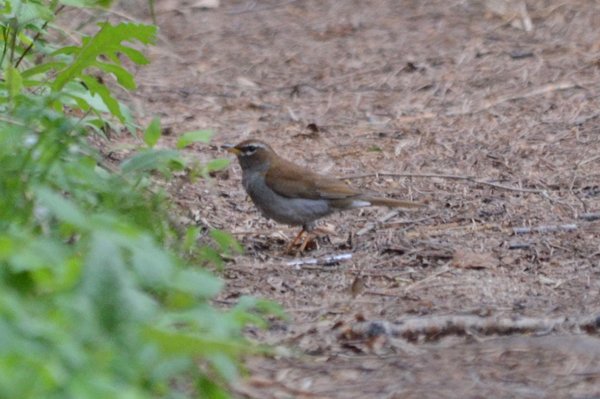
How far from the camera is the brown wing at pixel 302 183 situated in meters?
7.22

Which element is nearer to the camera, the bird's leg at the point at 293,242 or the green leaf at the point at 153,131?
the green leaf at the point at 153,131

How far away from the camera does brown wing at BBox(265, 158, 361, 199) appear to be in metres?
7.22

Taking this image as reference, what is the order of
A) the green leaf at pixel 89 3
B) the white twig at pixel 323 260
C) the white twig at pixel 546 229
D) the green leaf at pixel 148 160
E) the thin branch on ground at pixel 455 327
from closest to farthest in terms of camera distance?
the green leaf at pixel 148 160 → the thin branch on ground at pixel 455 327 → the green leaf at pixel 89 3 → the white twig at pixel 323 260 → the white twig at pixel 546 229

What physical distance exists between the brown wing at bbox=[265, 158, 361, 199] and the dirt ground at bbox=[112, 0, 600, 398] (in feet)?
0.85

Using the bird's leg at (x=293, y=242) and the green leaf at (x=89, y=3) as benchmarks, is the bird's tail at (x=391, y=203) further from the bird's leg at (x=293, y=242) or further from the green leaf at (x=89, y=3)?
the green leaf at (x=89, y=3)

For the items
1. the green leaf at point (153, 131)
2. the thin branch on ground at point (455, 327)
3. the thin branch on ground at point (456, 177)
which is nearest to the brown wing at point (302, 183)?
the thin branch on ground at point (456, 177)

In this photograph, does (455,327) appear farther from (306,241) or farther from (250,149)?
(250,149)

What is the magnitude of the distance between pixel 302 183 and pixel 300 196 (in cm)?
19

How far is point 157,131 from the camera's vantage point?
5.23m

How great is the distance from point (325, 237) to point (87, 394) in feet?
14.6

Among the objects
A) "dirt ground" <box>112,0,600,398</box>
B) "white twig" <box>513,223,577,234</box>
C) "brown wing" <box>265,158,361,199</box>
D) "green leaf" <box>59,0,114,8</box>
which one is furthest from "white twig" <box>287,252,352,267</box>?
"green leaf" <box>59,0,114,8</box>

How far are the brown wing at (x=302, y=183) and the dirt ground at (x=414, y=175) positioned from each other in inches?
10.2

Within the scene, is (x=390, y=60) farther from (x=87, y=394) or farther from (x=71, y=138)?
(x=87, y=394)

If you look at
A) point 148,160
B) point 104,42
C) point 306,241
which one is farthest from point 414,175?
point 148,160
